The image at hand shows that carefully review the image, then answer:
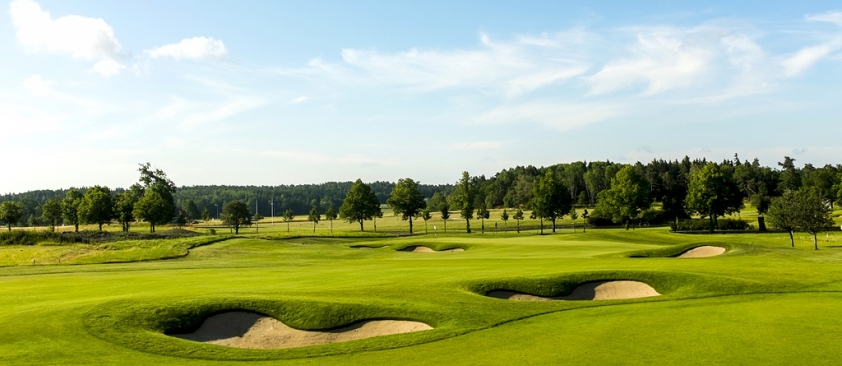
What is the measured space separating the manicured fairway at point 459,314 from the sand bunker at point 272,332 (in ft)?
1.28

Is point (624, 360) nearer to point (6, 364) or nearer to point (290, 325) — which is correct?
point (290, 325)

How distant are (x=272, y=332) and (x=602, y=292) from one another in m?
16.2

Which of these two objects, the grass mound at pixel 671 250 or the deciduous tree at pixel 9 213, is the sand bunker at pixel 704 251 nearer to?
the grass mound at pixel 671 250

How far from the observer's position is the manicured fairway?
16453 mm

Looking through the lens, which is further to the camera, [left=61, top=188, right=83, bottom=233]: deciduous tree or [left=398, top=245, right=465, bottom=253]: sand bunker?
[left=61, top=188, right=83, bottom=233]: deciduous tree

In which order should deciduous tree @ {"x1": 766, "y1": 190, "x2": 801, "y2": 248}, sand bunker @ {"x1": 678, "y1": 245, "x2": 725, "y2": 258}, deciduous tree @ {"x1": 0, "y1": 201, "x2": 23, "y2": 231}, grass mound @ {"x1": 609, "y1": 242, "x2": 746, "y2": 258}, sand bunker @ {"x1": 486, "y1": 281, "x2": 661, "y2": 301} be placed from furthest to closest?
deciduous tree @ {"x1": 0, "y1": 201, "x2": 23, "y2": 231} → deciduous tree @ {"x1": 766, "y1": 190, "x2": 801, "y2": 248} → sand bunker @ {"x1": 678, "y1": 245, "x2": 725, "y2": 258} → grass mound @ {"x1": 609, "y1": 242, "x2": 746, "y2": 258} → sand bunker @ {"x1": 486, "y1": 281, "x2": 661, "y2": 301}

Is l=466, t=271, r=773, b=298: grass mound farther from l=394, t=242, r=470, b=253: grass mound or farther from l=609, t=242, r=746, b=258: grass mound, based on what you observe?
l=394, t=242, r=470, b=253: grass mound

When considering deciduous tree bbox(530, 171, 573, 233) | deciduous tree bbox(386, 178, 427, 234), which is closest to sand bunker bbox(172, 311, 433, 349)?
deciduous tree bbox(530, 171, 573, 233)

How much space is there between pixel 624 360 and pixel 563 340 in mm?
2713

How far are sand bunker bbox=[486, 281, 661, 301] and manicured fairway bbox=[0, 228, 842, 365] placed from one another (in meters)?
0.44

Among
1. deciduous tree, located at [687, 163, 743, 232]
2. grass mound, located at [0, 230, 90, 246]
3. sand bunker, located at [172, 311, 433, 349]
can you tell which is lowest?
sand bunker, located at [172, 311, 433, 349]

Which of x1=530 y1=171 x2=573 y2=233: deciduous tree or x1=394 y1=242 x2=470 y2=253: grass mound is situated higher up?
x1=530 y1=171 x2=573 y2=233: deciduous tree

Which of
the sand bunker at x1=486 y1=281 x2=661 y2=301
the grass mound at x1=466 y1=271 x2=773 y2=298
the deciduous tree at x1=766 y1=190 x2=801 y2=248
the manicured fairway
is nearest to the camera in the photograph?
the manicured fairway

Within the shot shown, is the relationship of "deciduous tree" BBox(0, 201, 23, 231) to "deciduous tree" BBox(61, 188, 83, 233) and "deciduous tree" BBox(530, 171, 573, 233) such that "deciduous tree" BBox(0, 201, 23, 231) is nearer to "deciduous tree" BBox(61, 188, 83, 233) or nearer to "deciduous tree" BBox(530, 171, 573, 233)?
"deciduous tree" BBox(61, 188, 83, 233)
